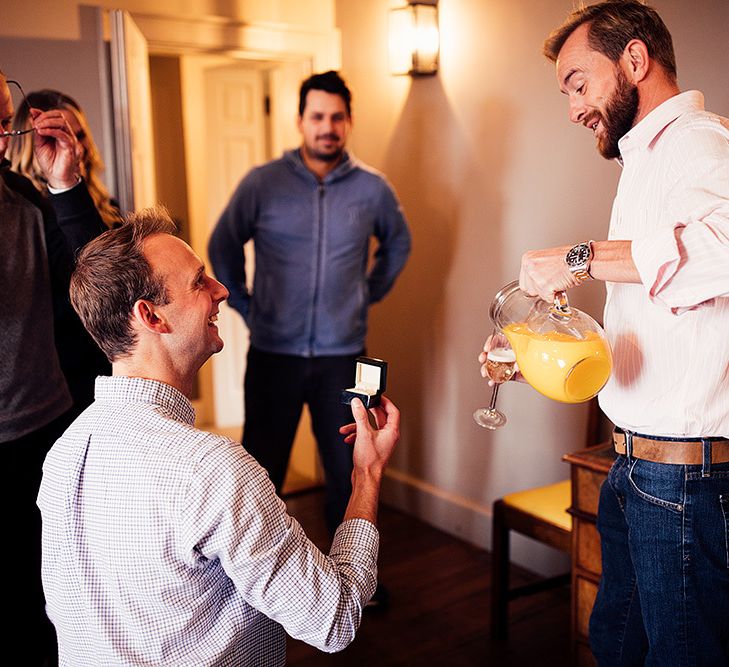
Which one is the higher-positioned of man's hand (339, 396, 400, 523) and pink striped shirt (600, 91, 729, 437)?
pink striped shirt (600, 91, 729, 437)

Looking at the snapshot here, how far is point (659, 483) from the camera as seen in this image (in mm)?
1390

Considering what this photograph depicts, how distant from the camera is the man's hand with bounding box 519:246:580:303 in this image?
1.35 m

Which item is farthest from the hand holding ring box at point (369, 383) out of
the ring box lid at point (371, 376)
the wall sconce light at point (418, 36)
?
the wall sconce light at point (418, 36)

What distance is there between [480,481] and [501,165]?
1.26 metres

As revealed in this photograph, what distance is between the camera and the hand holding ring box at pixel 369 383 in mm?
1349

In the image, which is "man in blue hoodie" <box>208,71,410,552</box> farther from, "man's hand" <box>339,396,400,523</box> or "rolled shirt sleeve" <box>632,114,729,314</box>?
"rolled shirt sleeve" <box>632,114,729,314</box>

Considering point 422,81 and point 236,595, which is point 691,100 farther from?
point 422,81

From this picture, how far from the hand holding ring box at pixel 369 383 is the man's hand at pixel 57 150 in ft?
2.98

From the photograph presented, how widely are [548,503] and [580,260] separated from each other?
134 centimetres

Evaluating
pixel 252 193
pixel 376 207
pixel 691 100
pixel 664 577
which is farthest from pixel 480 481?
pixel 691 100

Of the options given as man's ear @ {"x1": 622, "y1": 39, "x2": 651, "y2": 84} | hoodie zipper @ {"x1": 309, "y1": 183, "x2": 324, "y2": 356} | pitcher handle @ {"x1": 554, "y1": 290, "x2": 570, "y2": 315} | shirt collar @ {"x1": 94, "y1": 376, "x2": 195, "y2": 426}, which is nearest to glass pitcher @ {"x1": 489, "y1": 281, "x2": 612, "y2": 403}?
pitcher handle @ {"x1": 554, "y1": 290, "x2": 570, "y2": 315}

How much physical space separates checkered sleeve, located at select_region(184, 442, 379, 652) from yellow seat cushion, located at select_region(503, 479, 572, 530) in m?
1.33

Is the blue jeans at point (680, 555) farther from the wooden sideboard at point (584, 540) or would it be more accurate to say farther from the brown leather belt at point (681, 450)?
the wooden sideboard at point (584, 540)

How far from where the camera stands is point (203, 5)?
11.4 ft
